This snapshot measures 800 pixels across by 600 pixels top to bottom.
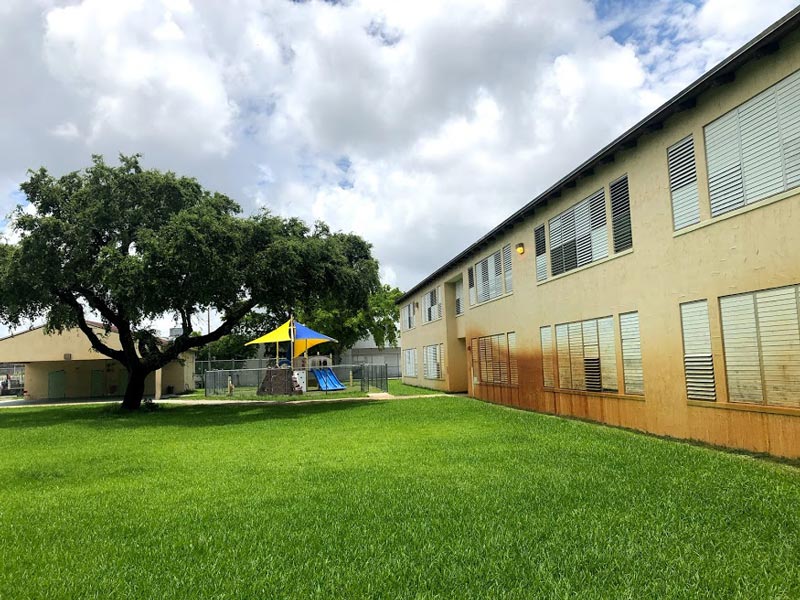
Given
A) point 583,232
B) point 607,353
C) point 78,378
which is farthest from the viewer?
point 78,378

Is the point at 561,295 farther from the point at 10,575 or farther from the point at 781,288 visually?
the point at 10,575

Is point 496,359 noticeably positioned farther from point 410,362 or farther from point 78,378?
point 78,378

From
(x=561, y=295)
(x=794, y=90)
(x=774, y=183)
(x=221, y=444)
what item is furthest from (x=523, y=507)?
(x=561, y=295)

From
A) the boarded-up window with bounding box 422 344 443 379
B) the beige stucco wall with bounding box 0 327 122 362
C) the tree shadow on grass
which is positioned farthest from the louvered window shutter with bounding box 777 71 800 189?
the beige stucco wall with bounding box 0 327 122 362

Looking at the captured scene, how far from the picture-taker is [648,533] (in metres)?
4.97

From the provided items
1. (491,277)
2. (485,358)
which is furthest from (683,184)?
(485,358)

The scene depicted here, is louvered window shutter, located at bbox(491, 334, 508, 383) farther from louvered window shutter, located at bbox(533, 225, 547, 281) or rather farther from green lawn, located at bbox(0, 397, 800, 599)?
green lawn, located at bbox(0, 397, 800, 599)

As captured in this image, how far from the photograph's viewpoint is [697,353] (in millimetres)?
9953

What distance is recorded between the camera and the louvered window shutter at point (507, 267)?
19062 mm

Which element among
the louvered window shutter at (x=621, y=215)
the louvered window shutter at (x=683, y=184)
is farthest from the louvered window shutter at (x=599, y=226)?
the louvered window shutter at (x=683, y=184)

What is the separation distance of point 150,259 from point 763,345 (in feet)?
48.5

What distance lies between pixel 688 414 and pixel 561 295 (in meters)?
5.50

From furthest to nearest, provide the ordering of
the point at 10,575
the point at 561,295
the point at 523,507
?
the point at 561,295 → the point at 523,507 → the point at 10,575

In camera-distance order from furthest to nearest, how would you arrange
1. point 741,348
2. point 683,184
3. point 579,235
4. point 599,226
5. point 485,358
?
point 485,358
point 579,235
point 599,226
point 683,184
point 741,348
